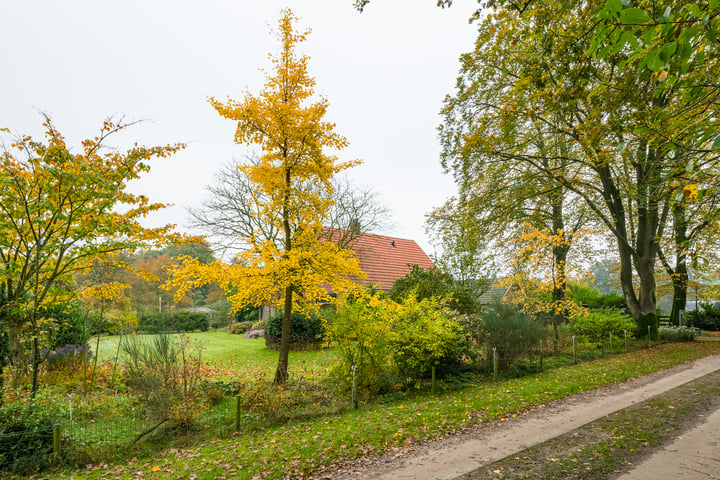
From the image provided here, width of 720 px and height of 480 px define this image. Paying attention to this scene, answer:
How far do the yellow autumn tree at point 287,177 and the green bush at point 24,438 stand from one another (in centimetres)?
366

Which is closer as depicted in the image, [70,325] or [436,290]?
[70,325]

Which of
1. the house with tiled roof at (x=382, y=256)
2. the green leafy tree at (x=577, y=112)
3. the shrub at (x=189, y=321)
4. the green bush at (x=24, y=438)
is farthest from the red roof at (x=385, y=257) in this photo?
the green bush at (x=24, y=438)

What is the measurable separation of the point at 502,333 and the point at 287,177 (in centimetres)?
758

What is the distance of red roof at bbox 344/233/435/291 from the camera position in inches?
898

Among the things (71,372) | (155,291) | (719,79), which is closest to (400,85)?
(719,79)

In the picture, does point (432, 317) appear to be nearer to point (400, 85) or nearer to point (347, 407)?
point (347, 407)

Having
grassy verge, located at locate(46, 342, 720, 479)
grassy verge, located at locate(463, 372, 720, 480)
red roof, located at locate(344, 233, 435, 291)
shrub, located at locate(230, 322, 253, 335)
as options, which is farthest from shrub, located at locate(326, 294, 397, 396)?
shrub, located at locate(230, 322, 253, 335)

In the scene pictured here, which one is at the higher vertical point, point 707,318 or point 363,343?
point 363,343

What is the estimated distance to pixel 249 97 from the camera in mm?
8375

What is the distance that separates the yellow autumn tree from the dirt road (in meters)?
4.15

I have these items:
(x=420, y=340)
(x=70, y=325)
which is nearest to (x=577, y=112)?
(x=420, y=340)

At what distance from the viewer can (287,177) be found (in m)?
9.15

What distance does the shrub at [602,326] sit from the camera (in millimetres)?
14555

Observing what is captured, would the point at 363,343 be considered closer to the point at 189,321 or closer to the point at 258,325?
the point at 258,325
